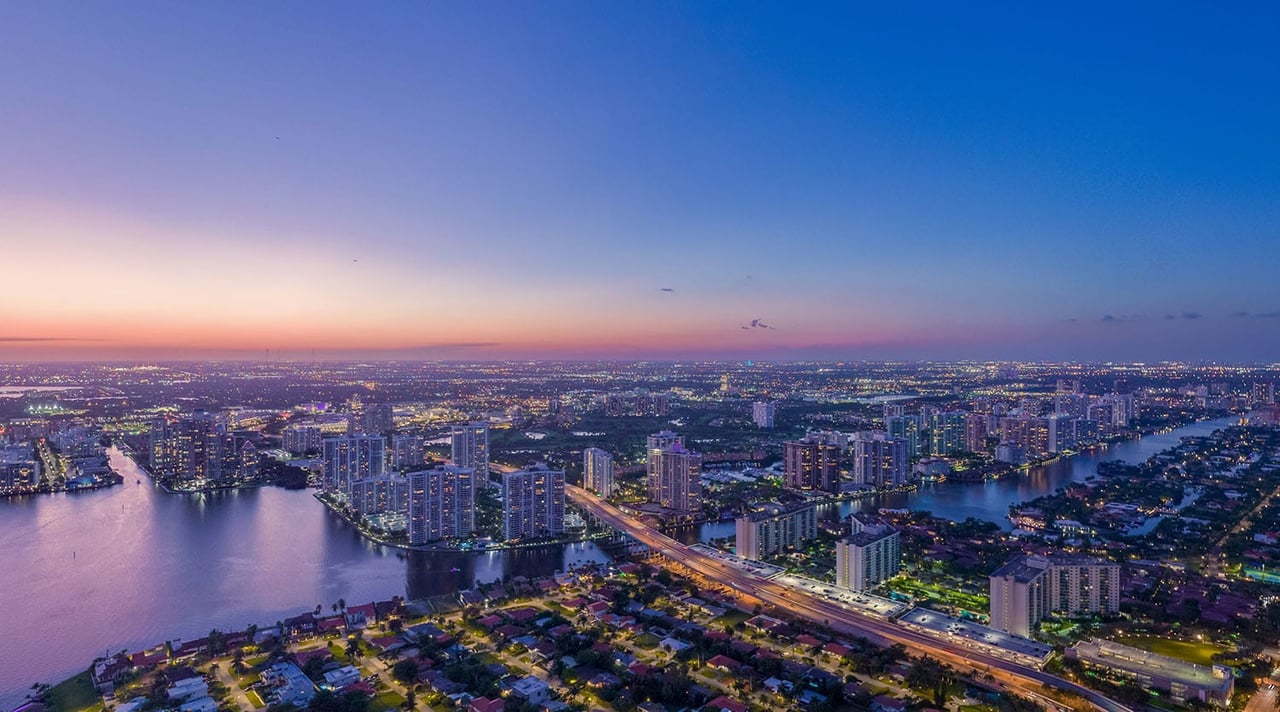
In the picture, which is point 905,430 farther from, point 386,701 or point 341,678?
point 341,678

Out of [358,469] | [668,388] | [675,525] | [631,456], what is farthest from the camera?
[668,388]

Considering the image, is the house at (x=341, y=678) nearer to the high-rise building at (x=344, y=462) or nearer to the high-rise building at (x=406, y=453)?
the high-rise building at (x=344, y=462)

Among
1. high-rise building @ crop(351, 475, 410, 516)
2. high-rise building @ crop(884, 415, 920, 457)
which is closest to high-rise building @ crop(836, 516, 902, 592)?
high-rise building @ crop(351, 475, 410, 516)

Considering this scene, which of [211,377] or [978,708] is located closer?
[978,708]

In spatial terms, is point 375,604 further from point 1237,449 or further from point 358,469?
point 1237,449

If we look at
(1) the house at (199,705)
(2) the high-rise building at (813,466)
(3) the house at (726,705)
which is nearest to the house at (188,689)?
(1) the house at (199,705)

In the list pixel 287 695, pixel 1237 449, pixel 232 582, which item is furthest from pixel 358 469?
pixel 1237 449

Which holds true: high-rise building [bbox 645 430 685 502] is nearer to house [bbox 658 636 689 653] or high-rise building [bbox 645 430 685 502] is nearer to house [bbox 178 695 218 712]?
house [bbox 658 636 689 653]
